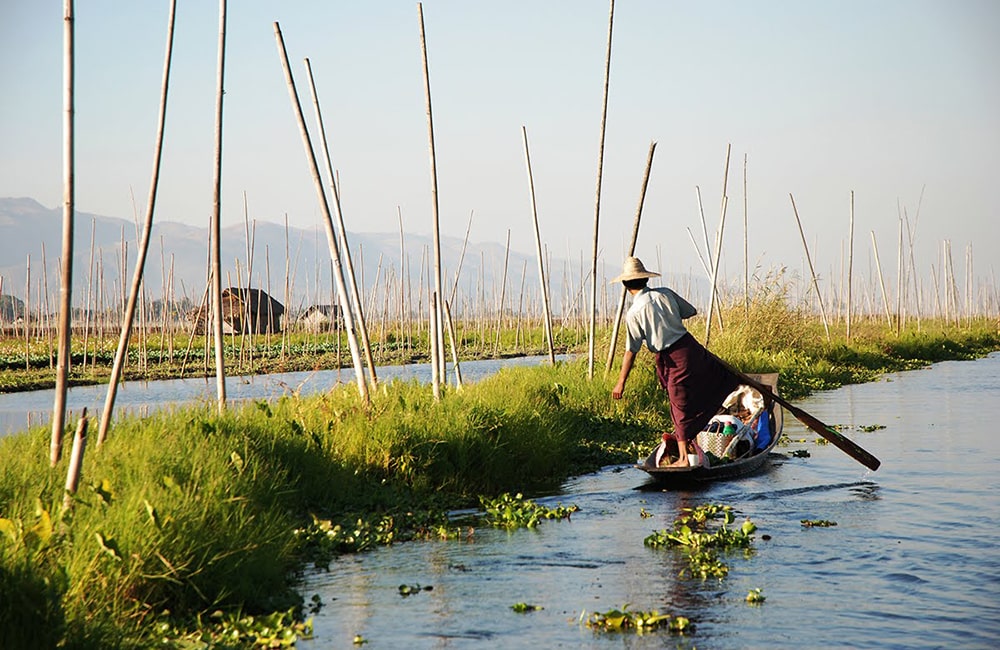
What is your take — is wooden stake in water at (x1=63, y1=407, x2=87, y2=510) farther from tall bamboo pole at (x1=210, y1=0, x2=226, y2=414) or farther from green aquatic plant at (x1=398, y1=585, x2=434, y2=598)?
tall bamboo pole at (x1=210, y1=0, x2=226, y2=414)

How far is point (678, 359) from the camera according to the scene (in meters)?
9.19

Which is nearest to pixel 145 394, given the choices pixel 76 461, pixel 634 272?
pixel 634 272

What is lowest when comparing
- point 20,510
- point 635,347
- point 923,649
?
point 923,649

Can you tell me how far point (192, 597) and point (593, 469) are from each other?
5.80 meters

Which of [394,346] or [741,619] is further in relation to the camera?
[394,346]

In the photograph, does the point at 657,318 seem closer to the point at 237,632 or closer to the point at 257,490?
the point at 257,490

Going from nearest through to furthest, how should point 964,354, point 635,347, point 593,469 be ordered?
1. point 635,347
2. point 593,469
3. point 964,354

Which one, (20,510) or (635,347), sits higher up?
(635,347)

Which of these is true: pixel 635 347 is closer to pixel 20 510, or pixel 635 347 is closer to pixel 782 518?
pixel 782 518

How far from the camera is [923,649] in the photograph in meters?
4.75

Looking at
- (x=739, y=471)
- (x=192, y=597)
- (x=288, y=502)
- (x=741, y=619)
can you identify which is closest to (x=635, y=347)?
(x=739, y=471)

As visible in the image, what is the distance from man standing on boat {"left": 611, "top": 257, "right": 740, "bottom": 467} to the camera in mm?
9094

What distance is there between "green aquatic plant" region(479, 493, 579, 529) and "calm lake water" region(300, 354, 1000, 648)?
0.14 meters

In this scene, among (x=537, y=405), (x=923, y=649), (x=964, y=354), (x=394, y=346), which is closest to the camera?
(x=923, y=649)
